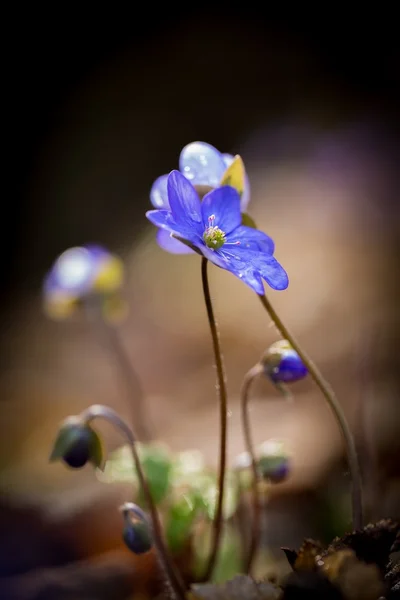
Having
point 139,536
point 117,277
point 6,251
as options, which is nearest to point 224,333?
point 117,277

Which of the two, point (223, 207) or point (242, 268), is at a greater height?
point (223, 207)

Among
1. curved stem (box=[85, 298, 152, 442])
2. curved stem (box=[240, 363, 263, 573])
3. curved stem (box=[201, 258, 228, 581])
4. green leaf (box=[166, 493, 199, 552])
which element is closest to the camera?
curved stem (box=[201, 258, 228, 581])

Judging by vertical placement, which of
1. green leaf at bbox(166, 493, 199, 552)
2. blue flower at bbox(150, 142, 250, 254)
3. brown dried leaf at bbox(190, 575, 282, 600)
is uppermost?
blue flower at bbox(150, 142, 250, 254)

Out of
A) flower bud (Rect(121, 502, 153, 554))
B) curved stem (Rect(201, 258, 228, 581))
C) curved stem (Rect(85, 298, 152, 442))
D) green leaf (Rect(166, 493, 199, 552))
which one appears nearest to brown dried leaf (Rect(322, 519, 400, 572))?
curved stem (Rect(201, 258, 228, 581))

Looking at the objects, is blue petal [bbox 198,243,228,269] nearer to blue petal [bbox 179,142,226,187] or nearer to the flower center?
the flower center

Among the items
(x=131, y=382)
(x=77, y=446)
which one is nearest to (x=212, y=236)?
(x=77, y=446)

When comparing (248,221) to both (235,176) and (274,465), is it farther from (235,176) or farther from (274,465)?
(274,465)

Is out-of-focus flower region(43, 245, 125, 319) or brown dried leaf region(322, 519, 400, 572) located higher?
out-of-focus flower region(43, 245, 125, 319)
